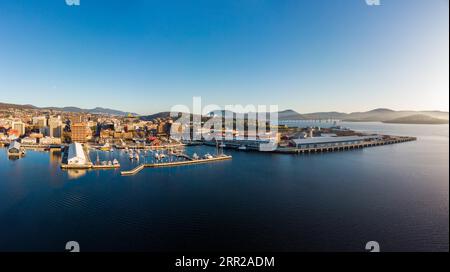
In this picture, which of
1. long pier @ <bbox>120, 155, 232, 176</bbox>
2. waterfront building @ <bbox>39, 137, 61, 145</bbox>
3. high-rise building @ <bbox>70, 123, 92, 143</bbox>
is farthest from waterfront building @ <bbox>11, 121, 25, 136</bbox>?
long pier @ <bbox>120, 155, 232, 176</bbox>

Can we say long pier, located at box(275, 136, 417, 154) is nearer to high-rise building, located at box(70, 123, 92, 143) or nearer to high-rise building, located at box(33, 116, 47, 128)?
high-rise building, located at box(70, 123, 92, 143)

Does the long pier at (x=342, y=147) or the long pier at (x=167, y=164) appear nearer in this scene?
the long pier at (x=167, y=164)

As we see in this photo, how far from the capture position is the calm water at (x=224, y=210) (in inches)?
119

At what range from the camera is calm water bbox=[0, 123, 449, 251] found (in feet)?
9.91

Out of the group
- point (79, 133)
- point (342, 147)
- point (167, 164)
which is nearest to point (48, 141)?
point (79, 133)

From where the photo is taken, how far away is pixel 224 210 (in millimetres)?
3984

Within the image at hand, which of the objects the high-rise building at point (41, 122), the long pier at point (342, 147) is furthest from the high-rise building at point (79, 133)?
the long pier at point (342, 147)

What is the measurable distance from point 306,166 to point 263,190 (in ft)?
11.5

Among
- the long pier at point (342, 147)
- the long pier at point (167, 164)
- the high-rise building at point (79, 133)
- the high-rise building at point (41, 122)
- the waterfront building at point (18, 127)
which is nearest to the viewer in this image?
the long pier at point (167, 164)

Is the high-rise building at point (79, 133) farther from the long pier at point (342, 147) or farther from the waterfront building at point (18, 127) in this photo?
the long pier at point (342, 147)

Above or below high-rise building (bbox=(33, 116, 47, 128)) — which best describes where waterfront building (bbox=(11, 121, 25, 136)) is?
below

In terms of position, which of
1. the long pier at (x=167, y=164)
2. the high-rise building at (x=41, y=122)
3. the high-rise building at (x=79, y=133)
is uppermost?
the high-rise building at (x=41, y=122)
